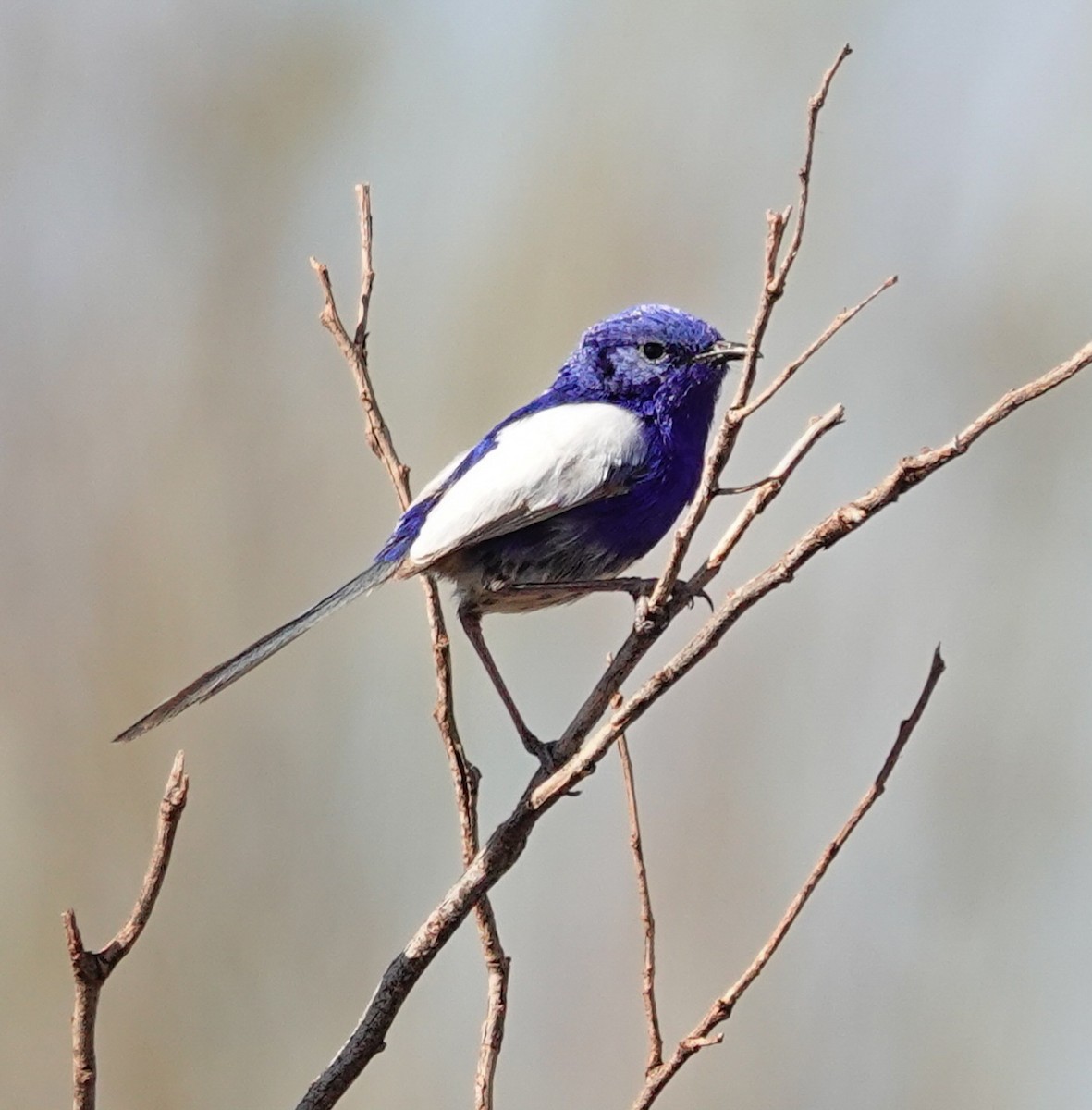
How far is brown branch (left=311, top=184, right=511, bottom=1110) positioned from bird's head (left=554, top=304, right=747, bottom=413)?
0.87 meters

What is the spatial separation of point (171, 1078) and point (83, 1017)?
13.1 feet

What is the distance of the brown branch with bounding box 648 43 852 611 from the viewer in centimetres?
222

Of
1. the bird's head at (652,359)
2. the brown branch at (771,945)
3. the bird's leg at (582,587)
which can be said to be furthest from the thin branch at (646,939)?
the bird's head at (652,359)

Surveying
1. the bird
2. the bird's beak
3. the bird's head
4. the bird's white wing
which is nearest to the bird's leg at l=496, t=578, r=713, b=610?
the bird

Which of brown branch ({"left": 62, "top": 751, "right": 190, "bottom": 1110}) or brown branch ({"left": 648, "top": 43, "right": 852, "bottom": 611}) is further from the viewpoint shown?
brown branch ({"left": 648, "top": 43, "right": 852, "bottom": 611})

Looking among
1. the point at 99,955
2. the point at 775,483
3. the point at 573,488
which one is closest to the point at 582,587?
the point at 573,488

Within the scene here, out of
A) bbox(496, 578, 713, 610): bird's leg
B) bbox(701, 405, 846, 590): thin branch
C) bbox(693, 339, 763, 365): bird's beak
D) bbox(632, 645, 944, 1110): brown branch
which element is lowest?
bbox(632, 645, 944, 1110): brown branch

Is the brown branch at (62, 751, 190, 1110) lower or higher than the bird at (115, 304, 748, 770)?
lower

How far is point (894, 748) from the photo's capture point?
2.36 meters

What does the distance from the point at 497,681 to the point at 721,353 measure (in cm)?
95

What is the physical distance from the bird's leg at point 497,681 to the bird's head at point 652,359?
0.63m

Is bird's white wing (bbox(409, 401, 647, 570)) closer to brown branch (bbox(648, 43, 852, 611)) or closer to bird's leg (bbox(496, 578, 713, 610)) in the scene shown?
bird's leg (bbox(496, 578, 713, 610))

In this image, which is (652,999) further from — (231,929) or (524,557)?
(231,929)

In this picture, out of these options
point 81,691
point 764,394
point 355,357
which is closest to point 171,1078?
point 81,691
